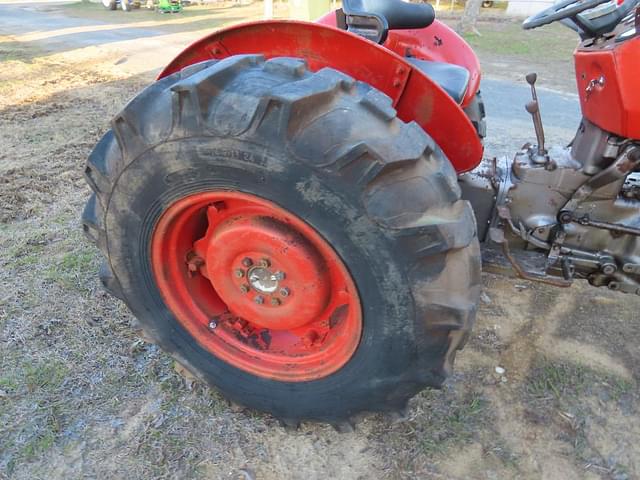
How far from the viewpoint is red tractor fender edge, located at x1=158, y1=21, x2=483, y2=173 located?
1.57 m

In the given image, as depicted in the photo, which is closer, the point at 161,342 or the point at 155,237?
the point at 155,237

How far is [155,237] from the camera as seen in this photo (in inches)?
62.9

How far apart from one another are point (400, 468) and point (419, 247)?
89 cm

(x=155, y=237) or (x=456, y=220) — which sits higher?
(x=456, y=220)

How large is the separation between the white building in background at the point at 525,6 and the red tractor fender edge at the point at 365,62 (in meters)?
16.0

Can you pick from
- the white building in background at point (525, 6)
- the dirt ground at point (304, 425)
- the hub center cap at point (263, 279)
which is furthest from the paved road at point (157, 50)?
the white building in background at point (525, 6)

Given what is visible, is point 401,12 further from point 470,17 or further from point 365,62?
point 470,17

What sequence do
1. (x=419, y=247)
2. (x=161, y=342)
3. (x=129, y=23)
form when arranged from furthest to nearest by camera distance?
(x=129, y=23) → (x=161, y=342) → (x=419, y=247)

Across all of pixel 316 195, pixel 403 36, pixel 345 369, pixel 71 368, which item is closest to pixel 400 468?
pixel 345 369

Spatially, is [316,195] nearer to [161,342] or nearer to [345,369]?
[345,369]

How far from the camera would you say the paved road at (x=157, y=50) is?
16.0 ft

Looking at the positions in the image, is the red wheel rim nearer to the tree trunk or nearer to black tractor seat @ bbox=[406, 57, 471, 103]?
black tractor seat @ bbox=[406, 57, 471, 103]

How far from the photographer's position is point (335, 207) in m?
1.31

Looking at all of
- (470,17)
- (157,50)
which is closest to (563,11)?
(157,50)
